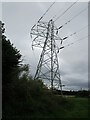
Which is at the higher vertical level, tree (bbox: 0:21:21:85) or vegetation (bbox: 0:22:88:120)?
tree (bbox: 0:21:21:85)

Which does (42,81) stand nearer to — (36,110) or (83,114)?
(36,110)

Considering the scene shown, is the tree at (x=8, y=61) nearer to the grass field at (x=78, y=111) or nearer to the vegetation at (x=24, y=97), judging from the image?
the vegetation at (x=24, y=97)

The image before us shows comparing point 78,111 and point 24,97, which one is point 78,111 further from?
point 24,97

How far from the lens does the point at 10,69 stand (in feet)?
70.2

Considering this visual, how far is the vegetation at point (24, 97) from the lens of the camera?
20.7 metres

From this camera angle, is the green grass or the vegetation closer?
the green grass

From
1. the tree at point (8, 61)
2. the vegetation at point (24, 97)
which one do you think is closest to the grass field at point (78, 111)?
the vegetation at point (24, 97)

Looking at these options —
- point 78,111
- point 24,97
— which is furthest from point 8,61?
point 78,111

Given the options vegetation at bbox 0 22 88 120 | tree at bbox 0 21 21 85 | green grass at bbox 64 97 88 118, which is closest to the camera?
green grass at bbox 64 97 88 118

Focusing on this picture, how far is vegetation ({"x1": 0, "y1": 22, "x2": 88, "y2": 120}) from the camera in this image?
20688mm

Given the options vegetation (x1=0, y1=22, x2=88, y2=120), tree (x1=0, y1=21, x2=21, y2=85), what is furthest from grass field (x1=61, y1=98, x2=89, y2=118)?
tree (x1=0, y1=21, x2=21, y2=85)

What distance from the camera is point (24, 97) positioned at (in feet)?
74.3

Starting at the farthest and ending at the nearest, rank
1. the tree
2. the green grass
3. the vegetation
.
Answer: the tree, the vegetation, the green grass

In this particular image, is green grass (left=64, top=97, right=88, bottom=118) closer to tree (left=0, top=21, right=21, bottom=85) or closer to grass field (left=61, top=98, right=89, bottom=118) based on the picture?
grass field (left=61, top=98, right=89, bottom=118)
